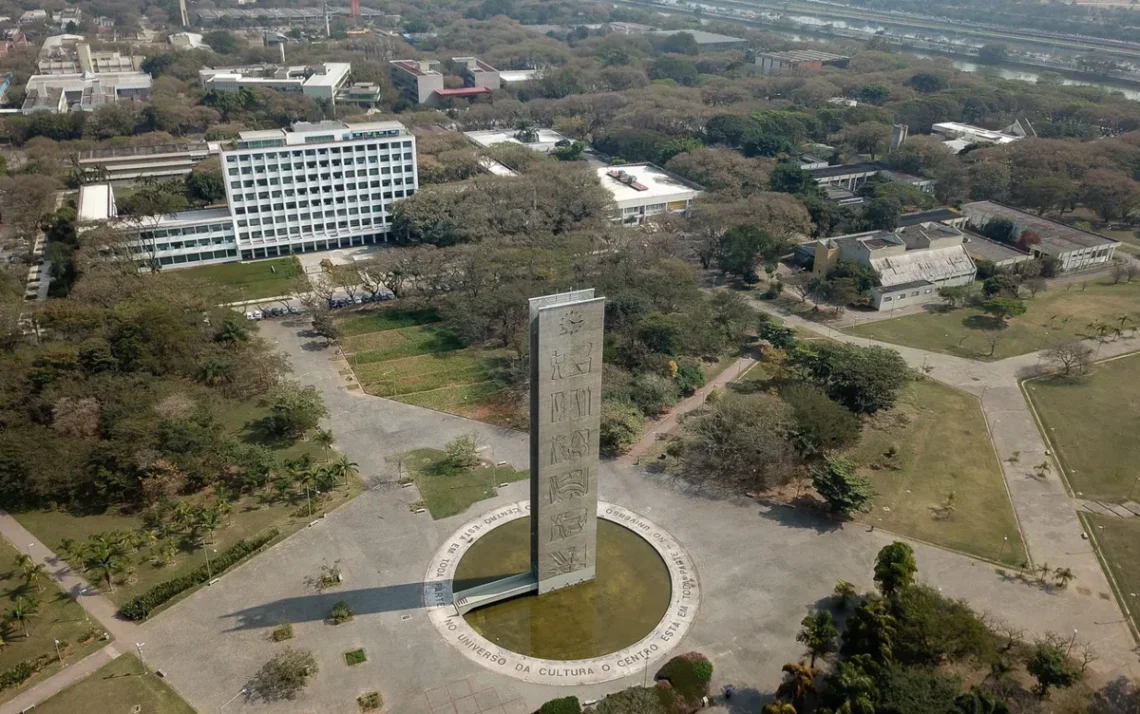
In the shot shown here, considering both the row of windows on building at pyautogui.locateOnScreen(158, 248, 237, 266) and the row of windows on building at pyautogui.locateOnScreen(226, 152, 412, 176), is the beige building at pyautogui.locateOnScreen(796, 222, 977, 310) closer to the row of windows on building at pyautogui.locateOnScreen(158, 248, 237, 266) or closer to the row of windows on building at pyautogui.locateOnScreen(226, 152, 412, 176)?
the row of windows on building at pyautogui.locateOnScreen(226, 152, 412, 176)

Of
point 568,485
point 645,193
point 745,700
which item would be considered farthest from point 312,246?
point 745,700

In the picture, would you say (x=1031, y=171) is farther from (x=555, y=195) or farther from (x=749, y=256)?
(x=555, y=195)

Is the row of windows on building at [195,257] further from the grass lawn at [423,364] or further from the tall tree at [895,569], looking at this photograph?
the tall tree at [895,569]

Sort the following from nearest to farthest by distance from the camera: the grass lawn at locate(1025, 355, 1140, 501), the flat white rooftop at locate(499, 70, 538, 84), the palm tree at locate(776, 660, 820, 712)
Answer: the palm tree at locate(776, 660, 820, 712), the grass lawn at locate(1025, 355, 1140, 501), the flat white rooftop at locate(499, 70, 538, 84)

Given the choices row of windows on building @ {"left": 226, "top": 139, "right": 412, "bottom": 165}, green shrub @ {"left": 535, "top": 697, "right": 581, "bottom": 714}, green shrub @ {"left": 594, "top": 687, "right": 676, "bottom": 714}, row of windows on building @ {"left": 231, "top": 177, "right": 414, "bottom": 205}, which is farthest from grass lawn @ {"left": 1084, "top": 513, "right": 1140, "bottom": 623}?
row of windows on building @ {"left": 226, "top": 139, "right": 412, "bottom": 165}

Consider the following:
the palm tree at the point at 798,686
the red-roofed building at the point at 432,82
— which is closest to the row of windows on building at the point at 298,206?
the red-roofed building at the point at 432,82

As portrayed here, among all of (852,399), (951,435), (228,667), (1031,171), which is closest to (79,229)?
(228,667)
